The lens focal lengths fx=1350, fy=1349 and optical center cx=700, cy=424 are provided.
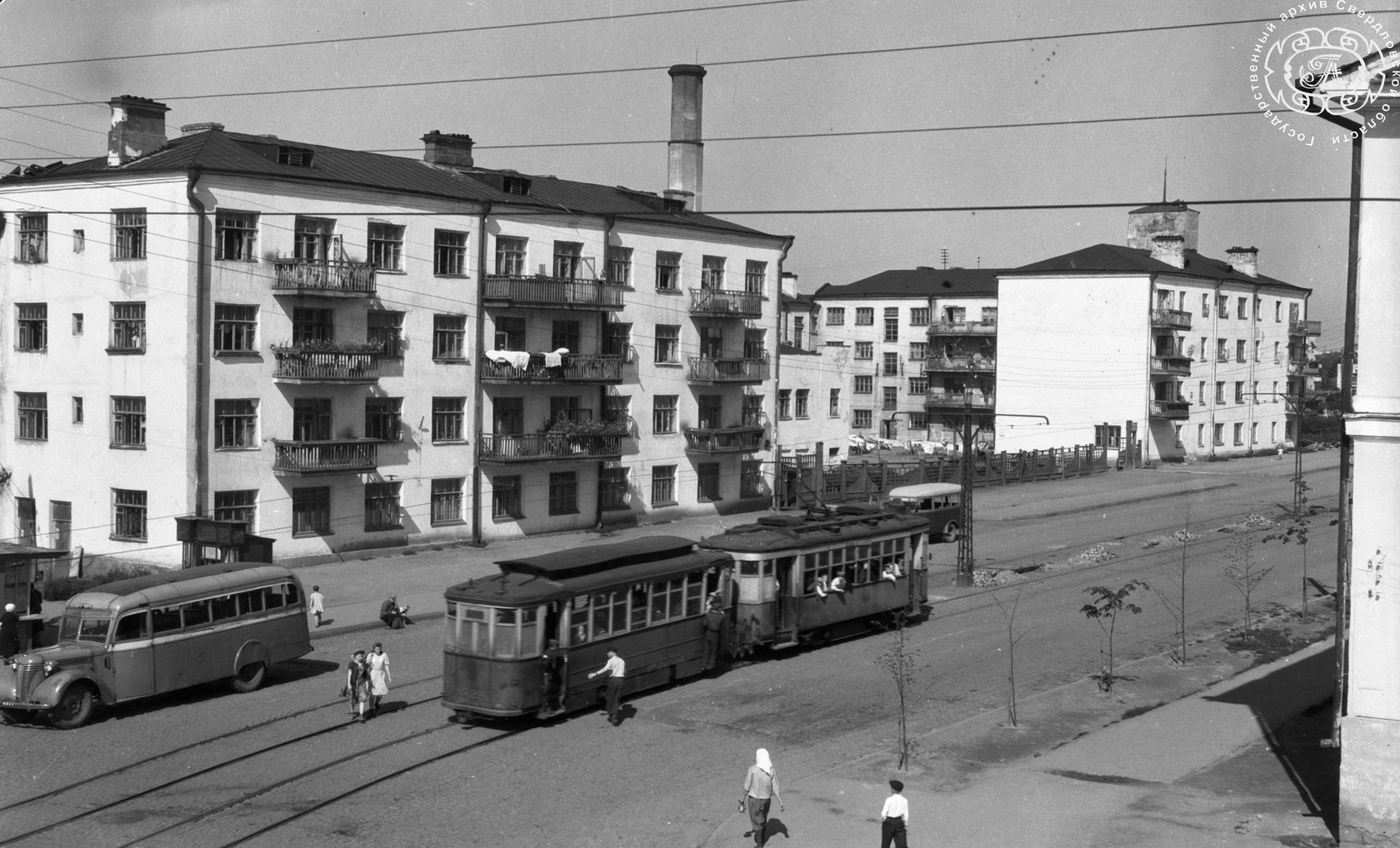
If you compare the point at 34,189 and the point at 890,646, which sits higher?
the point at 34,189

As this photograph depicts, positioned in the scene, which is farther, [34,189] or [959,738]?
[34,189]

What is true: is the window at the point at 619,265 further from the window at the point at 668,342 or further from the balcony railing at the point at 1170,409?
the balcony railing at the point at 1170,409

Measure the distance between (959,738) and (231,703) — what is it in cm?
1274

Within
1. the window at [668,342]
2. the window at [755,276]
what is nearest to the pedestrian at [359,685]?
the window at [668,342]

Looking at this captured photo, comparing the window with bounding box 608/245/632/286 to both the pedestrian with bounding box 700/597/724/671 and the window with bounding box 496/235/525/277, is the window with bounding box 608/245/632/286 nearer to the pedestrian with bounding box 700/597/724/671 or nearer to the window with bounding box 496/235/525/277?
the window with bounding box 496/235/525/277

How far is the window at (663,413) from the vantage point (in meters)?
52.1

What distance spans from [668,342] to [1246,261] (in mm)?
54814

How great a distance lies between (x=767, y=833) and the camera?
658 inches

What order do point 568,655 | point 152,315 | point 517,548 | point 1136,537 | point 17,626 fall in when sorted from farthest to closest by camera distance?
point 1136,537 < point 517,548 < point 152,315 < point 17,626 < point 568,655

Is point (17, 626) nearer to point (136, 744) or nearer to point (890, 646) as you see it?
point (136, 744)

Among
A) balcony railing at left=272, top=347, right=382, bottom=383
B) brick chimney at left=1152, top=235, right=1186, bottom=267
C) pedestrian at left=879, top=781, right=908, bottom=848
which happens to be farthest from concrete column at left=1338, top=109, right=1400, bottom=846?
brick chimney at left=1152, top=235, right=1186, bottom=267

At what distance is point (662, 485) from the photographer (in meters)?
52.5

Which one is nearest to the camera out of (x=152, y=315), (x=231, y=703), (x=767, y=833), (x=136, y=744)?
(x=767, y=833)

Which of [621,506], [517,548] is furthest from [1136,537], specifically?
[517,548]
